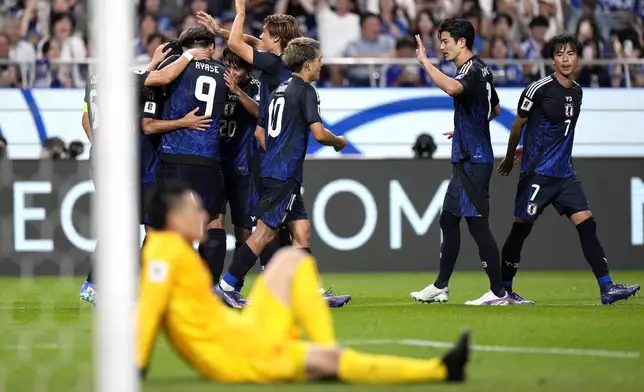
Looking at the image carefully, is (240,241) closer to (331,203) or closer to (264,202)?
(264,202)

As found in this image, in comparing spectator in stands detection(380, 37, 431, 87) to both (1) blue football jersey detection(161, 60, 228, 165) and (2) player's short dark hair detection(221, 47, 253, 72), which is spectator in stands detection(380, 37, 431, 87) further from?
(1) blue football jersey detection(161, 60, 228, 165)

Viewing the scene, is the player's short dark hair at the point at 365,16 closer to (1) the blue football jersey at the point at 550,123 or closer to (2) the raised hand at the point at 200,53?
(1) the blue football jersey at the point at 550,123

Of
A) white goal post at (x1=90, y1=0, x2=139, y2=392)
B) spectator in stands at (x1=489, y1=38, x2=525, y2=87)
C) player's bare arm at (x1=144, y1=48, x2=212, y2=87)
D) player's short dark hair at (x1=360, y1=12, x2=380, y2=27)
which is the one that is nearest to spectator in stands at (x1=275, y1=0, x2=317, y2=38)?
player's short dark hair at (x1=360, y1=12, x2=380, y2=27)

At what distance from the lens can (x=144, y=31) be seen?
16438 millimetres

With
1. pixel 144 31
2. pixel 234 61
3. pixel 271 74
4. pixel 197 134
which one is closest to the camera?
pixel 197 134

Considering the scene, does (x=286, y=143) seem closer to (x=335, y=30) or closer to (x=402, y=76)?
(x=402, y=76)

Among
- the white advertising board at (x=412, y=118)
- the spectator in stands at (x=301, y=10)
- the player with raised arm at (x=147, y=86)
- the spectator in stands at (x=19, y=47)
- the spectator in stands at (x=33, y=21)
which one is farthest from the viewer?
the spectator in stands at (x=301, y=10)

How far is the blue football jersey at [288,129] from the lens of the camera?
31.3 ft

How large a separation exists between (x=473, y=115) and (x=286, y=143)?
1546 millimetres

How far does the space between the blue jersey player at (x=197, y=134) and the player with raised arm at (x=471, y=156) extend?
5.40 feet

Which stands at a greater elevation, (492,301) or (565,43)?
(565,43)

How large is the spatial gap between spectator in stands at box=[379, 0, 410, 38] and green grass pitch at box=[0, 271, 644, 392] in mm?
6076

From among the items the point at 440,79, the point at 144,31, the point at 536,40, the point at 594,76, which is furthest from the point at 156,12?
the point at 440,79

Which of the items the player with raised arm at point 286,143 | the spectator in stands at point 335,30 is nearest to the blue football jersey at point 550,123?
the player with raised arm at point 286,143
